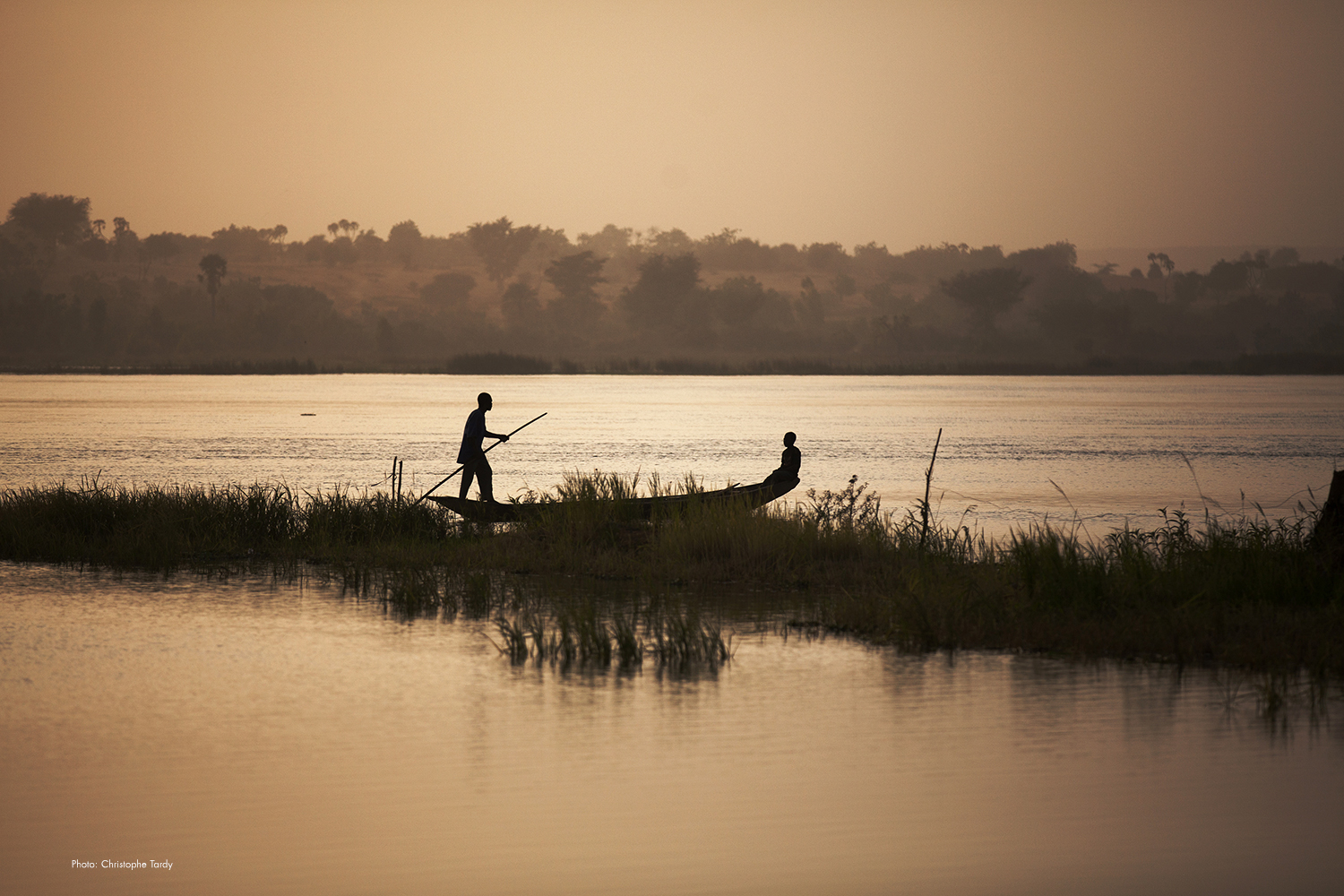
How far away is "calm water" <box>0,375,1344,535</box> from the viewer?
31969 mm

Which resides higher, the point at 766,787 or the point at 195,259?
the point at 195,259

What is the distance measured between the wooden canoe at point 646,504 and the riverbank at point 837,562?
0.20 meters

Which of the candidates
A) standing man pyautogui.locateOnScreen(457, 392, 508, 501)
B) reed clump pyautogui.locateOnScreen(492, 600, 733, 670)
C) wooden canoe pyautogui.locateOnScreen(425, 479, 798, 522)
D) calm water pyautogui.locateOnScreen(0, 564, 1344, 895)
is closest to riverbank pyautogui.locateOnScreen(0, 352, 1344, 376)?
standing man pyautogui.locateOnScreen(457, 392, 508, 501)

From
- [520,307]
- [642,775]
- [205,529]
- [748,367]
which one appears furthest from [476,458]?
[520,307]

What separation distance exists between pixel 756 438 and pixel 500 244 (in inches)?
4997

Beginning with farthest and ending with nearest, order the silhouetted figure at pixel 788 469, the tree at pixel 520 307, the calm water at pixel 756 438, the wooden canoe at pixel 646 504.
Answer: the tree at pixel 520 307 → the calm water at pixel 756 438 → the silhouetted figure at pixel 788 469 → the wooden canoe at pixel 646 504

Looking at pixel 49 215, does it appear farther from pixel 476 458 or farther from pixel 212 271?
pixel 476 458

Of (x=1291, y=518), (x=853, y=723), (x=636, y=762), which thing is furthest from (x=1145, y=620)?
(x=1291, y=518)

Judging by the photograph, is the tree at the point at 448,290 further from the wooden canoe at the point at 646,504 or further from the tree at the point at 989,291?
the wooden canoe at the point at 646,504

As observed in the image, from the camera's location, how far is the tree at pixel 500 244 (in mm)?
172625

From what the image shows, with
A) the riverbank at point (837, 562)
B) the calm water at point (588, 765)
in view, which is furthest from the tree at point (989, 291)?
the calm water at point (588, 765)

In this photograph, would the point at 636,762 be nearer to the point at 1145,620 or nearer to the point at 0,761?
the point at 0,761

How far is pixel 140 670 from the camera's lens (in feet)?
37.3

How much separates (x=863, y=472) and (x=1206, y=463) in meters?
11.1
